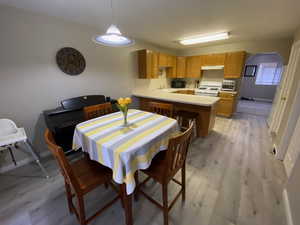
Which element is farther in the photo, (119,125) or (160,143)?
(119,125)

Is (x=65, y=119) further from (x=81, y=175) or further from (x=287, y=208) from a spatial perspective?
(x=287, y=208)

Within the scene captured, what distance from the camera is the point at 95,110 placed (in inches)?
83.7

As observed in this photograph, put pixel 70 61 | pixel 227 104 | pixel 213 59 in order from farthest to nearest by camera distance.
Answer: pixel 213 59 < pixel 227 104 < pixel 70 61

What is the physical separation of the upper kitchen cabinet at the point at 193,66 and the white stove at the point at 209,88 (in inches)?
16.2

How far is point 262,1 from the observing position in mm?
1716

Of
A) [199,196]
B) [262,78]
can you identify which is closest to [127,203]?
[199,196]

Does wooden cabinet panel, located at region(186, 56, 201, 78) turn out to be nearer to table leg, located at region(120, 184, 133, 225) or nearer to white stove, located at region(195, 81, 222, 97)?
white stove, located at region(195, 81, 222, 97)

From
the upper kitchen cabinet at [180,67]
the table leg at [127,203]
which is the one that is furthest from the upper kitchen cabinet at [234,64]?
the table leg at [127,203]

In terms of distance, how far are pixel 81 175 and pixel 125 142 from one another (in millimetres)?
506

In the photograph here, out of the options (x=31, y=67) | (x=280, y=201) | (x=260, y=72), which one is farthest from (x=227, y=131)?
(x=260, y=72)

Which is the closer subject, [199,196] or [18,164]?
[199,196]

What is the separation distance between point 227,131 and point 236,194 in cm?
204

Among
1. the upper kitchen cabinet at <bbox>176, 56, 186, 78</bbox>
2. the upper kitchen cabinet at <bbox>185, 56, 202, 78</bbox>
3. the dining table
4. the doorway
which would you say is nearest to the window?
the doorway

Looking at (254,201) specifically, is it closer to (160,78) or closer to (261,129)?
(261,129)
